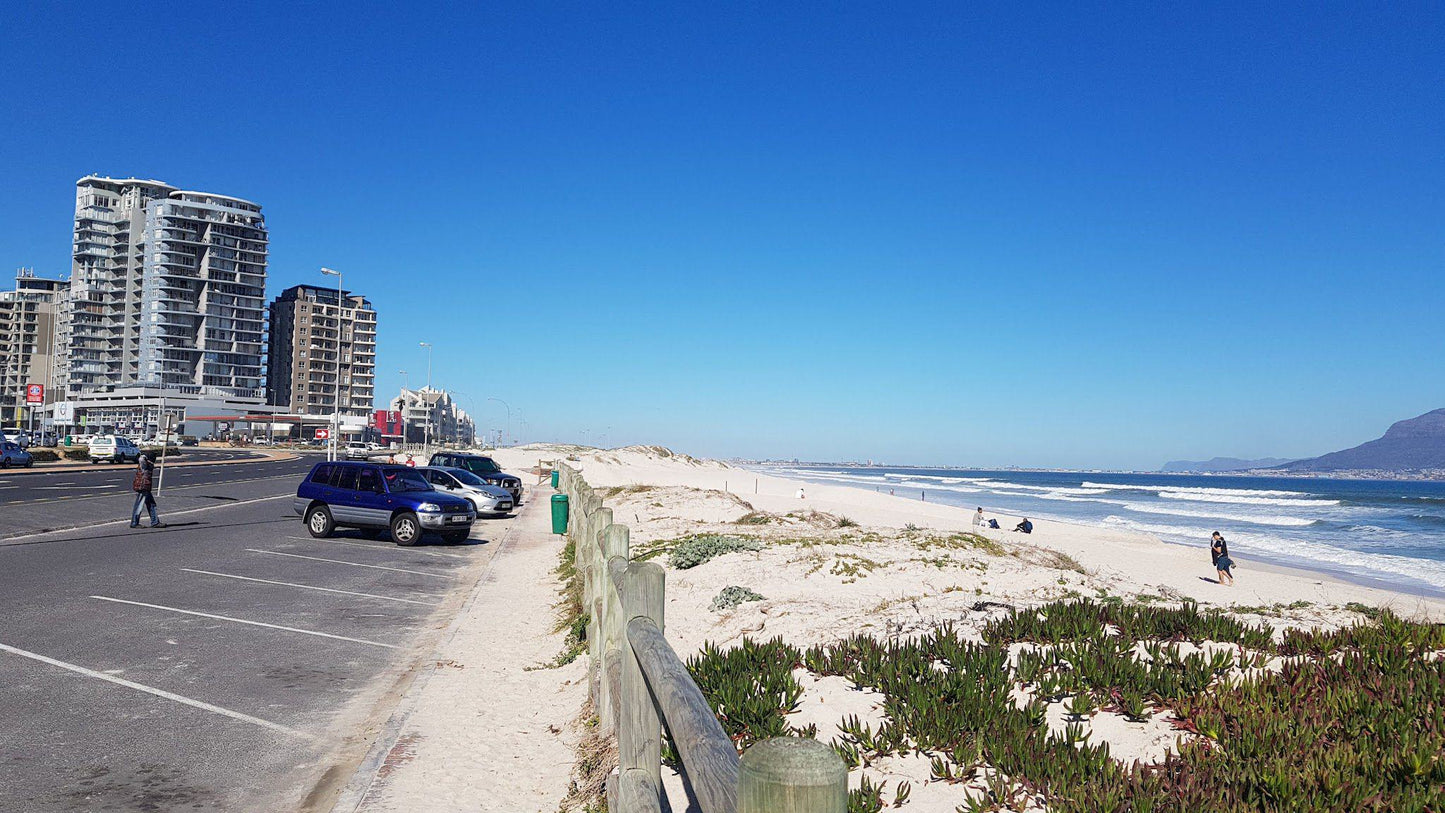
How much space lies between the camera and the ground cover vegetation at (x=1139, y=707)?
13.7 feet

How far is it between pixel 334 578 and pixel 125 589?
2.91 m

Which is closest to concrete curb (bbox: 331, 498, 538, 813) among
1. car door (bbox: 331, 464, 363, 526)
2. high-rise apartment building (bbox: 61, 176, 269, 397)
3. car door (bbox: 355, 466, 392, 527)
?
car door (bbox: 355, 466, 392, 527)

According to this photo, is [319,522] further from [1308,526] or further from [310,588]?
[1308,526]

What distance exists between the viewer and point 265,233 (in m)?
148

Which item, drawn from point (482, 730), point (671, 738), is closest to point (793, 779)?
point (671, 738)

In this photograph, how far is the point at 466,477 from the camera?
28.2 m

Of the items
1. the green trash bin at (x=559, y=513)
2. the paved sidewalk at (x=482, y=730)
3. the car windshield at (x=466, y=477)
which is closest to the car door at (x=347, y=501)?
the green trash bin at (x=559, y=513)

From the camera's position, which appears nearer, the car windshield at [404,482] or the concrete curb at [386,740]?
the concrete curb at [386,740]

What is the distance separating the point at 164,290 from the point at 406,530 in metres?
145

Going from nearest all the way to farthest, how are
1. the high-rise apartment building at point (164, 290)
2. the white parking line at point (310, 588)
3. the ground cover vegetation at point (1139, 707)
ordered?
the ground cover vegetation at point (1139, 707) → the white parking line at point (310, 588) → the high-rise apartment building at point (164, 290)

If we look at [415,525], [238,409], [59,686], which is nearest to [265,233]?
[238,409]

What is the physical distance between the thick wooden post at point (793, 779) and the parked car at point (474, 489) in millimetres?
25540

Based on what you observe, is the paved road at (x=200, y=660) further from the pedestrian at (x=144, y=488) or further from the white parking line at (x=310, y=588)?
the pedestrian at (x=144, y=488)

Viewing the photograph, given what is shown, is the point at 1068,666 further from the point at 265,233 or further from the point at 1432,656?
the point at 265,233
